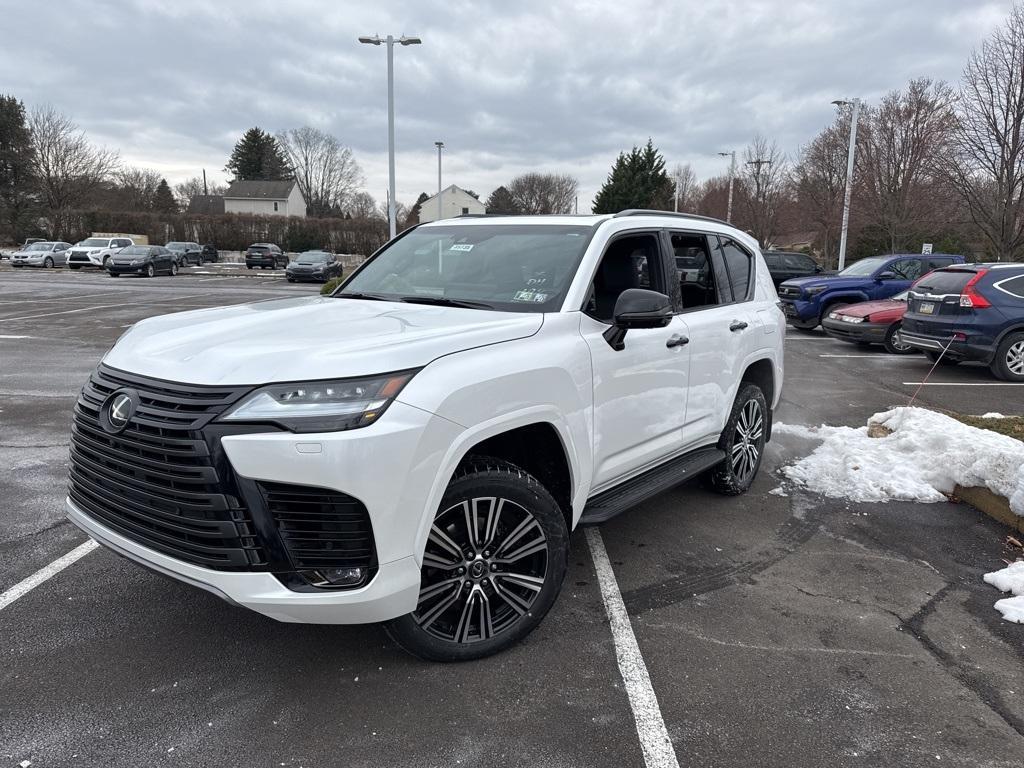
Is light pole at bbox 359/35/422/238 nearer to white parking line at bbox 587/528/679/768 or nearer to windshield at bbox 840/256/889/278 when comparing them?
windshield at bbox 840/256/889/278

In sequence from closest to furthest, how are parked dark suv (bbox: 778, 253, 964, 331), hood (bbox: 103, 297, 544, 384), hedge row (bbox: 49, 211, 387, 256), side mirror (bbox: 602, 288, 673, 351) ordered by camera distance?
hood (bbox: 103, 297, 544, 384) < side mirror (bbox: 602, 288, 673, 351) < parked dark suv (bbox: 778, 253, 964, 331) < hedge row (bbox: 49, 211, 387, 256)

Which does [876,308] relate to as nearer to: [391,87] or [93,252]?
[391,87]

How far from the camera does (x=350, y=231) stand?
57781 millimetres

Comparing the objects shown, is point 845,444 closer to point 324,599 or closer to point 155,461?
point 324,599

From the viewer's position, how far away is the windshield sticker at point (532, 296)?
348 centimetres

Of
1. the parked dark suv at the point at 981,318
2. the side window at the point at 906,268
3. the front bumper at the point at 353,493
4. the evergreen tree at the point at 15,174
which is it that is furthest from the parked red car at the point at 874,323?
the evergreen tree at the point at 15,174

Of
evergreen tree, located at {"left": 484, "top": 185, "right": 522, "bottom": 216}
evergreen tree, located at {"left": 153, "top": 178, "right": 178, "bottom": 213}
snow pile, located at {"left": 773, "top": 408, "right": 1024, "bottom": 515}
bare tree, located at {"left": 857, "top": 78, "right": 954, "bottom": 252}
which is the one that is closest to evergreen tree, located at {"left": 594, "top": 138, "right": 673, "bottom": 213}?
evergreen tree, located at {"left": 484, "top": 185, "right": 522, "bottom": 216}

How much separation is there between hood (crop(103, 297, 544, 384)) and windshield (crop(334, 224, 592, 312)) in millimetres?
247

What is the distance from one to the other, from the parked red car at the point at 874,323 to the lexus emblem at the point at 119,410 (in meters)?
13.1

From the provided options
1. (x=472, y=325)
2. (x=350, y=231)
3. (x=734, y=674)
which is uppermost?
(x=350, y=231)

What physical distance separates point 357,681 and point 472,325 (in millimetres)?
1575

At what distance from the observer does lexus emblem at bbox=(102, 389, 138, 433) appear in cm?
267

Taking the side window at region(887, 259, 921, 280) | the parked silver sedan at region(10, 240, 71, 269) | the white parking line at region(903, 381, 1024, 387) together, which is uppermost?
the parked silver sedan at region(10, 240, 71, 269)

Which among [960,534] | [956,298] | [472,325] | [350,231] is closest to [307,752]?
[472,325]
